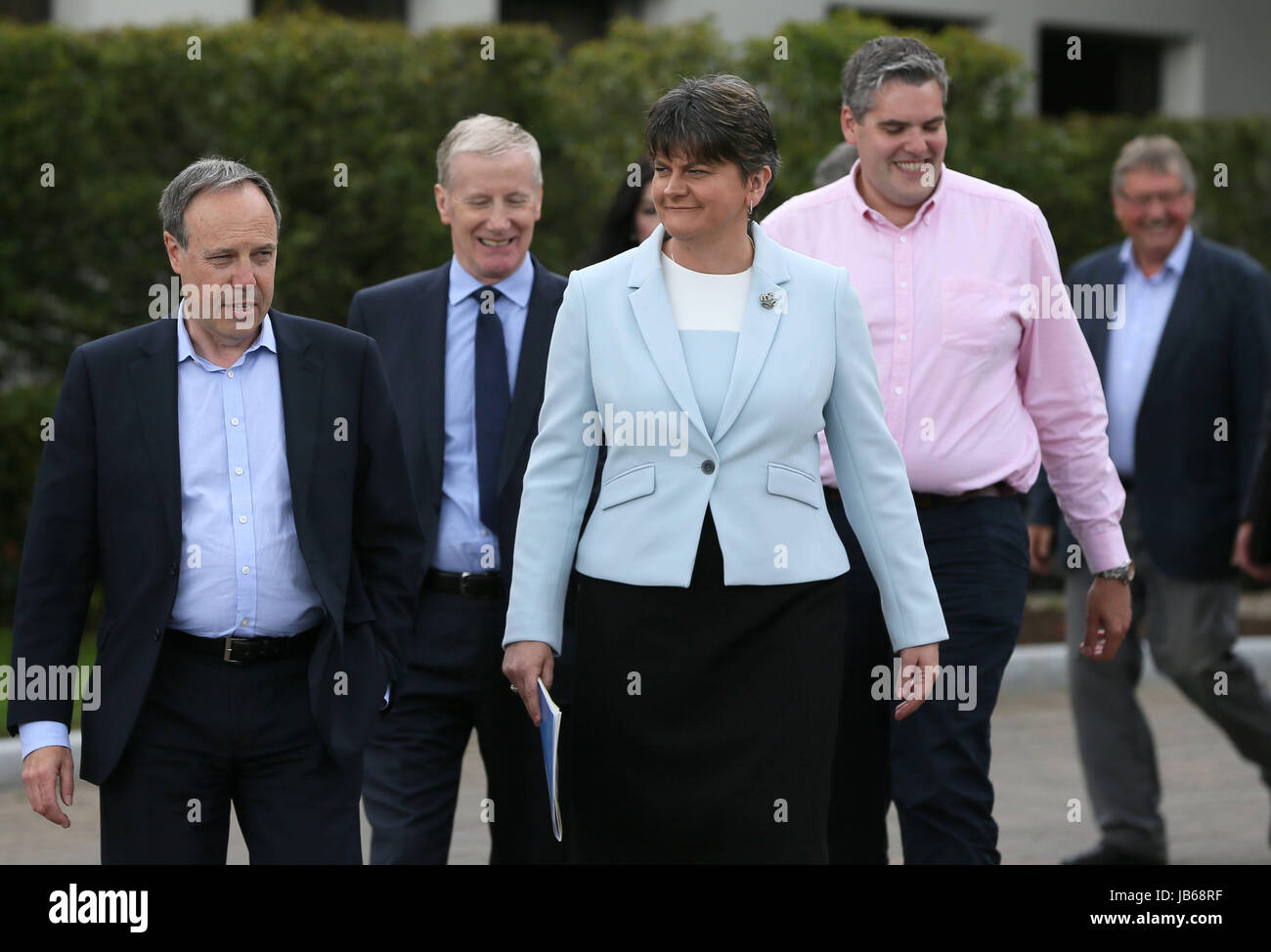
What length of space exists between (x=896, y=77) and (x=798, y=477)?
1394mm

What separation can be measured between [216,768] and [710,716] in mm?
996

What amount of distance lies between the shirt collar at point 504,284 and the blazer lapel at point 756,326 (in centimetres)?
121

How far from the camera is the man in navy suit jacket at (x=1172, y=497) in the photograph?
22.5 feet

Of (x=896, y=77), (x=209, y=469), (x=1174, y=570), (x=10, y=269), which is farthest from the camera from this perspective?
(x=10, y=269)

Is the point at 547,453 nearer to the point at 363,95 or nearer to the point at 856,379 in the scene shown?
the point at 856,379

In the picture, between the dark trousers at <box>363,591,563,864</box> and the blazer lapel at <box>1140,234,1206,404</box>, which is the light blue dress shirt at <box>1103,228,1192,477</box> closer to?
the blazer lapel at <box>1140,234,1206,404</box>

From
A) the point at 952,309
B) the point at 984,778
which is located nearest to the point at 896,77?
the point at 952,309

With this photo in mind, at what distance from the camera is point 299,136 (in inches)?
430

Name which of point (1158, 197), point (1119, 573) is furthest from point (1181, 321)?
point (1119, 573)

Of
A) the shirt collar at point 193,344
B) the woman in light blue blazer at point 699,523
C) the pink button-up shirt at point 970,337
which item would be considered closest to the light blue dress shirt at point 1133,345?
the pink button-up shirt at point 970,337

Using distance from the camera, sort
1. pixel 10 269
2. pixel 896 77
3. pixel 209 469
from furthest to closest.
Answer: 1. pixel 10 269
2. pixel 896 77
3. pixel 209 469

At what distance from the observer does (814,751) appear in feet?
13.5

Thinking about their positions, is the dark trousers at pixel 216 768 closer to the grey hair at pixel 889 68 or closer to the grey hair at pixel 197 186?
the grey hair at pixel 197 186
